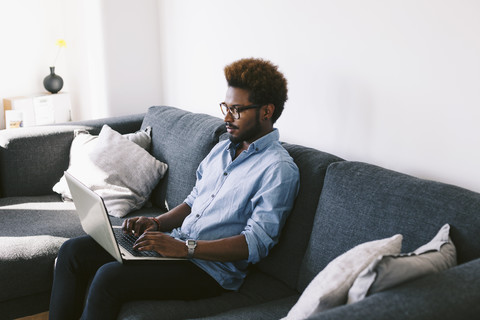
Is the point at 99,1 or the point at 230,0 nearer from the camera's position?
the point at 230,0

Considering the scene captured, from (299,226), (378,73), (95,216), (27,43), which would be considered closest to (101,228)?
(95,216)

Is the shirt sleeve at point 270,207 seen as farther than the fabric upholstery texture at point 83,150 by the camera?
No

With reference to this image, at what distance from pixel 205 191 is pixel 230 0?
3.86 ft

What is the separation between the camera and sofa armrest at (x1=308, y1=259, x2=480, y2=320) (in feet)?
3.74

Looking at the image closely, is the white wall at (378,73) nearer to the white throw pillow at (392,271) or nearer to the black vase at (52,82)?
the white throw pillow at (392,271)

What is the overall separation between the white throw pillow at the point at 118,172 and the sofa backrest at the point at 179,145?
7cm

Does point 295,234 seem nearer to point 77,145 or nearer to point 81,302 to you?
point 81,302

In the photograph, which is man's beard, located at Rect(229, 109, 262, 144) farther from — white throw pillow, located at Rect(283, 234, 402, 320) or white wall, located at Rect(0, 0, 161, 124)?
white wall, located at Rect(0, 0, 161, 124)

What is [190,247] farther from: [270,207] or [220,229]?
[270,207]

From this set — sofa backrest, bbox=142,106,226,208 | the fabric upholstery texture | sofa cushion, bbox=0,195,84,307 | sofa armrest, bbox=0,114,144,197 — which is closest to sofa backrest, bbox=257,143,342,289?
sofa backrest, bbox=142,106,226,208

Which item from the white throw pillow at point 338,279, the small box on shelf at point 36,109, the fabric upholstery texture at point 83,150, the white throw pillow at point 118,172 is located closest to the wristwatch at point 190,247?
the white throw pillow at point 338,279

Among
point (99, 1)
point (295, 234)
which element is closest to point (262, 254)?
point (295, 234)

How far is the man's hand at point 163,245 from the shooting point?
1.85 metres

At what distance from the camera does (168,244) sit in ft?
6.11
